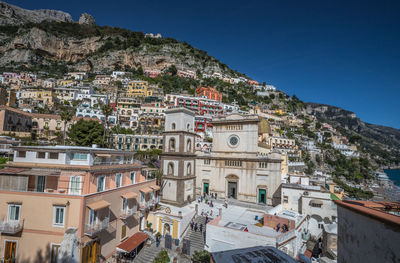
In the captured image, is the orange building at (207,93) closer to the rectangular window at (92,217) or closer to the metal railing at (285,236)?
the metal railing at (285,236)

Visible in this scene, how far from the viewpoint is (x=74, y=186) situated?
14680 millimetres

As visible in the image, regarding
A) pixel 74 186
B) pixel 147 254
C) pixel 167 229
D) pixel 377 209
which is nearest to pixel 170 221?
pixel 167 229

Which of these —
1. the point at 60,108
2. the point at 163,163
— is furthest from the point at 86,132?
the point at 60,108

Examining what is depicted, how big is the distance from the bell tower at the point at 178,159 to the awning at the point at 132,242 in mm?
5787

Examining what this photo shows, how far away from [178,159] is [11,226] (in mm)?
15201

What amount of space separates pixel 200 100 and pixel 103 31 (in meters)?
109

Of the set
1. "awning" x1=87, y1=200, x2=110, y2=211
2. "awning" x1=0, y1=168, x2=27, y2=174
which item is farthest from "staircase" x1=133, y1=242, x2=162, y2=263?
"awning" x1=0, y1=168, x2=27, y2=174

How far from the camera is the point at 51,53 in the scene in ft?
394

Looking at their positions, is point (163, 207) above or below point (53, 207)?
below

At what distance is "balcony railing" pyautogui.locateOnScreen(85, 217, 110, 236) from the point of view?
13.7 metres

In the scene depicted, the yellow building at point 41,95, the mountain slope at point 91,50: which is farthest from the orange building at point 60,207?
the mountain slope at point 91,50

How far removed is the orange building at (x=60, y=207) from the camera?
13421 millimetres

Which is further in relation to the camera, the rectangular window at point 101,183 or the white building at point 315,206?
the white building at point 315,206

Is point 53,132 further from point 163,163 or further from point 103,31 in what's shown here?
point 103,31
